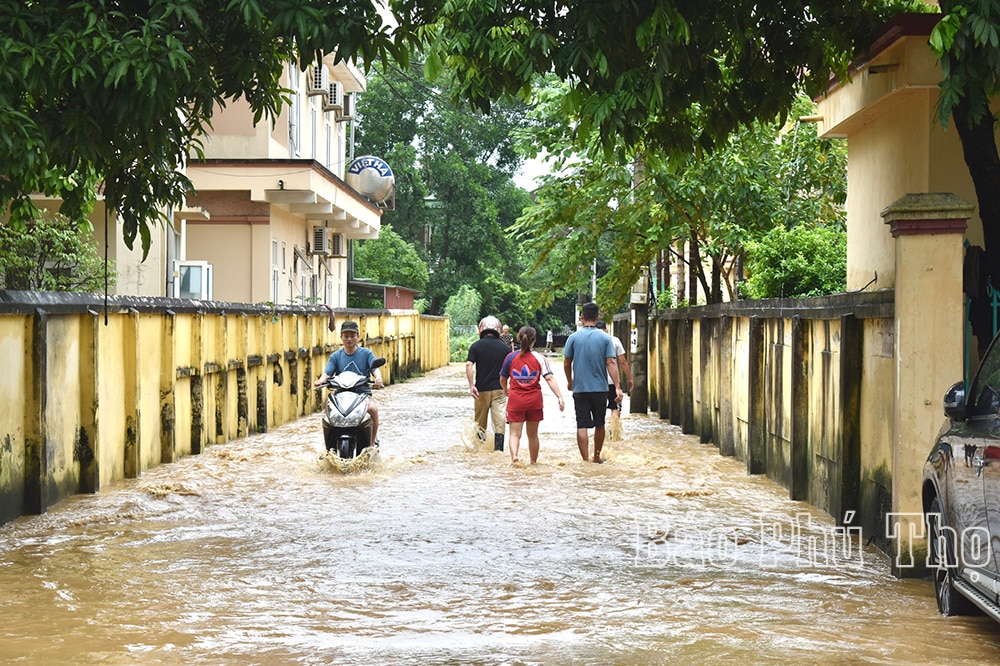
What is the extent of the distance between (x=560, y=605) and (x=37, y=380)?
5602mm

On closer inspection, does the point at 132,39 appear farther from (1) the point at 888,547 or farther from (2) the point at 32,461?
(1) the point at 888,547

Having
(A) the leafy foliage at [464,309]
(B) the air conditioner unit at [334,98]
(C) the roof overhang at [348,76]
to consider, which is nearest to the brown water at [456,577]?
(C) the roof overhang at [348,76]

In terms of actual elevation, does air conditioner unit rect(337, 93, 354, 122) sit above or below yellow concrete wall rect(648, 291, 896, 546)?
above

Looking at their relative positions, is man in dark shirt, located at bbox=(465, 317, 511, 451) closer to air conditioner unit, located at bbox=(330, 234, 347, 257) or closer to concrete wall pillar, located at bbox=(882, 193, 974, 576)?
concrete wall pillar, located at bbox=(882, 193, 974, 576)

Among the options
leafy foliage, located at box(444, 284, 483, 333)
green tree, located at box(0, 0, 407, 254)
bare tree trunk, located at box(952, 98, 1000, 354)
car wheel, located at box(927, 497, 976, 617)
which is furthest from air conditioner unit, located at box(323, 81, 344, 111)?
car wheel, located at box(927, 497, 976, 617)

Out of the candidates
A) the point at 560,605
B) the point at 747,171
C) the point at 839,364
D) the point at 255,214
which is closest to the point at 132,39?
the point at 560,605

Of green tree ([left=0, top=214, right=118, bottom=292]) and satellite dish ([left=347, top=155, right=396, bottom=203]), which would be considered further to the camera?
satellite dish ([left=347, top=155, right=396, bottom=203])

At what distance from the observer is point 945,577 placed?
7.13 m

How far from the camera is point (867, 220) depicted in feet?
46.9

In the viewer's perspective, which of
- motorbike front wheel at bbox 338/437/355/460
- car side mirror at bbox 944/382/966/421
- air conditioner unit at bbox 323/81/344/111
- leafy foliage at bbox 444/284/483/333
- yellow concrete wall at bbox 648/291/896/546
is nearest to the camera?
car side mirror at bbox 944/382/966/421

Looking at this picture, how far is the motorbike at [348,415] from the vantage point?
13781 mm

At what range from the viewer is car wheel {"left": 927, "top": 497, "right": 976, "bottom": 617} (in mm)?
6906

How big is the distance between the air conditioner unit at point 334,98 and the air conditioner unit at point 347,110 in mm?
349

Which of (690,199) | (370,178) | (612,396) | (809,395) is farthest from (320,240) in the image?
(809,395)
